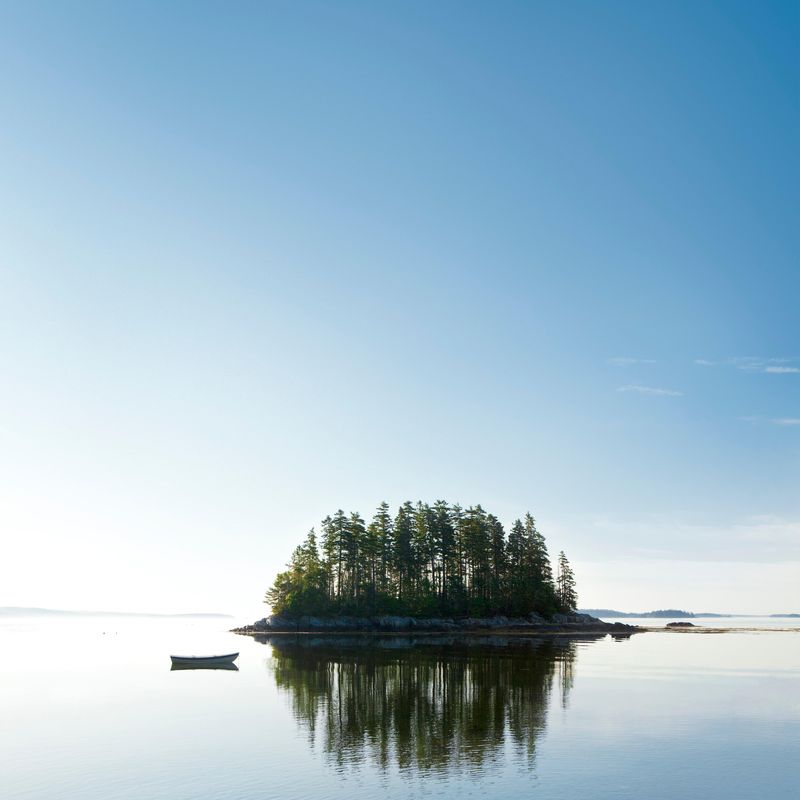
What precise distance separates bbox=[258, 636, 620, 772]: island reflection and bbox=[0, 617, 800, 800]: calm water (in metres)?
0.21

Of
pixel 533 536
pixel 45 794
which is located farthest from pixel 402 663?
pixel 533 536

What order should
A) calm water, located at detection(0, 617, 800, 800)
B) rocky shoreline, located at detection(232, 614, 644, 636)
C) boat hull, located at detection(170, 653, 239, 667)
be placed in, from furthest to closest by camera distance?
1. rocky shoreline, located at detection(232, 614, 644, 636)
2. boat hull, located at detection(170, 653, 239, 667)
3. calm water, located at detection(0, 617, 800, 800)

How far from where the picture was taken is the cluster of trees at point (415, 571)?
6329 inches

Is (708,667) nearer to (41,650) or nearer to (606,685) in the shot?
(606,685)

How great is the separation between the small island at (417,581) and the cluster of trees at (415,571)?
243 millimetres

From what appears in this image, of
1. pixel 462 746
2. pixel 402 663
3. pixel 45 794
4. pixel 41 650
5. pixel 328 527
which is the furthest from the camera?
pixel 328 527

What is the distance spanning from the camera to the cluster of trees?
160750 mm

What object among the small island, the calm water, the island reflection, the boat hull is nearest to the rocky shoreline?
the small island

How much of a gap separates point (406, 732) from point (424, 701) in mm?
11919

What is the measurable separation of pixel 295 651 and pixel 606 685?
194ft

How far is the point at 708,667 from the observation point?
85938 millimetres

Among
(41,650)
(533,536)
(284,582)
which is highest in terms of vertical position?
(533,536)

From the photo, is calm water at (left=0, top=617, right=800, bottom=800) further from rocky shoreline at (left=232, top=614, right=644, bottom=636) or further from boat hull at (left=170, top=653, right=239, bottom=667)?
rocky shoreline at (left=232, top=614, right=644, bottom=636)

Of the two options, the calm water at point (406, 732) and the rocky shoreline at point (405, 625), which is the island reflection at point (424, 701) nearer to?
the calm water at point (406, 732)
